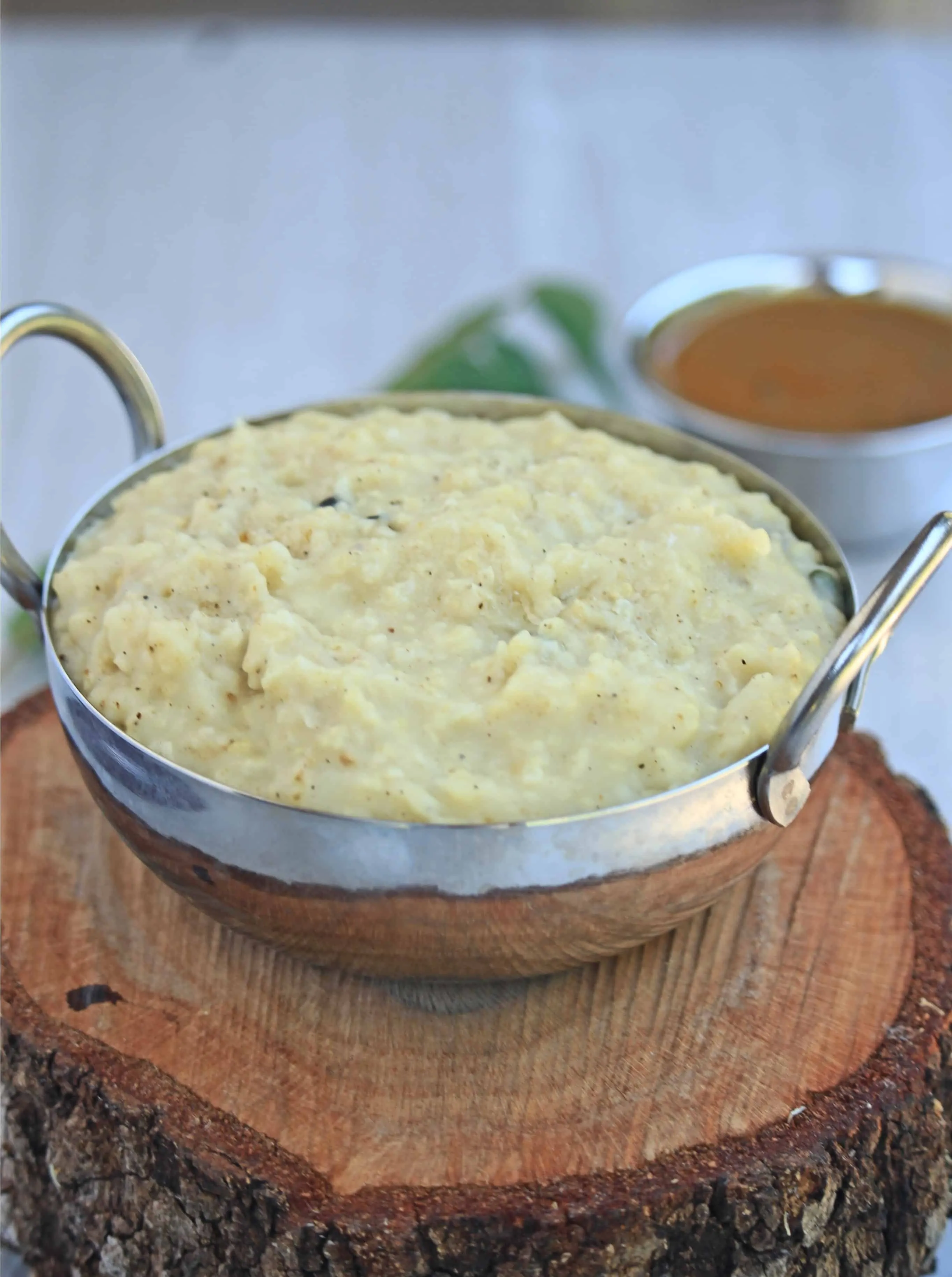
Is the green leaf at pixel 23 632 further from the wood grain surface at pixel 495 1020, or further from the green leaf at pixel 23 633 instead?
the wood grain surface at pixel 495 1020

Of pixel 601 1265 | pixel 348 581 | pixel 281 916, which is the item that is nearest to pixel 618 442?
pixel 348 581

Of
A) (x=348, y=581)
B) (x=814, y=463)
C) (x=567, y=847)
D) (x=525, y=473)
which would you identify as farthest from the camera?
(x=814, y=463)

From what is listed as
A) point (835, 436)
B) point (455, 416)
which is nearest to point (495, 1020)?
point (455, 416)

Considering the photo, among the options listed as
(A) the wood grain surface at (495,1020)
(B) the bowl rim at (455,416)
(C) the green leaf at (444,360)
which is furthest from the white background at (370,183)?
(A) the wood grain surface at (495,1020)

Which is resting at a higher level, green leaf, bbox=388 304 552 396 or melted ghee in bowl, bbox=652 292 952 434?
melted ghee in bowl, bbox=652 292 952 434

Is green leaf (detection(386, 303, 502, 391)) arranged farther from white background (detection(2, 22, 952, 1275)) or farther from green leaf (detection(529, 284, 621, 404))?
white background (detection(2, 22, 952, 1275))

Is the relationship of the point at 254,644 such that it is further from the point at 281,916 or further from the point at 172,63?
the point at 172,63

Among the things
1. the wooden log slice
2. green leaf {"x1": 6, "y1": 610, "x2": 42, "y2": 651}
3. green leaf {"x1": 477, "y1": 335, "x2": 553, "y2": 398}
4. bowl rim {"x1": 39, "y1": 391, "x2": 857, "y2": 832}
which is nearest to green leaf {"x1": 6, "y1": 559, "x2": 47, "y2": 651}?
green leaf {"x1": 6, "y1": 610, "x2": 42, "y2": 651}
